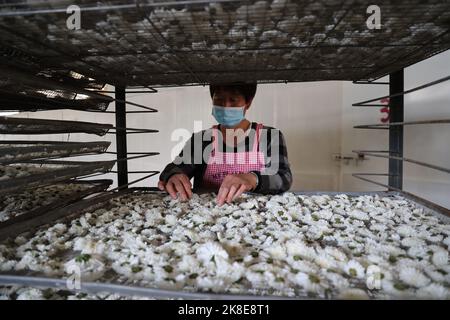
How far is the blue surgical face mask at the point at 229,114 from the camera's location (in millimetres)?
1535

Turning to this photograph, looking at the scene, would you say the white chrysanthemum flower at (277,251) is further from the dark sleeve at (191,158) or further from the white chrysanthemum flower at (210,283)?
the dark sleeve at (191,158)

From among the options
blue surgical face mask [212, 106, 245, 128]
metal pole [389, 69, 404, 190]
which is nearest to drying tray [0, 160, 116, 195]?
blue surgical face mask [212, 106, 245, 128]

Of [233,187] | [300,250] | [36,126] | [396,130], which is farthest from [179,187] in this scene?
[396,130]

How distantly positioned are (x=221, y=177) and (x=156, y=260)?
1030mm

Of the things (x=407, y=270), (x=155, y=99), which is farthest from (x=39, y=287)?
(x=155, y=99)

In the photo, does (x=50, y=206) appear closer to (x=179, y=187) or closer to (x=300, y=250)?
(x=179, y=187)

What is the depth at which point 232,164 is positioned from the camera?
1.69 m

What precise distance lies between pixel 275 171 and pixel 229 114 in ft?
1.33

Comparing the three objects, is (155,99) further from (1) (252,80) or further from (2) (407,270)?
(2) (407,270)

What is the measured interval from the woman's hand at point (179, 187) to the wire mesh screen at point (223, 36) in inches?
18.9

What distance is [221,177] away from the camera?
1674mm

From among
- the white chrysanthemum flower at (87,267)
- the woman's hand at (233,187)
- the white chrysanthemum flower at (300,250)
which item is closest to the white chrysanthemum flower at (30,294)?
the white chrysanthemum flower at (87,267)

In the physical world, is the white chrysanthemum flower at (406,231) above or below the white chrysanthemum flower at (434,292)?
above

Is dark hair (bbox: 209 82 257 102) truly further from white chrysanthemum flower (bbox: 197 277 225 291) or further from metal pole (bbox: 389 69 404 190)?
white chrysanthemum flower (bbox: 197 277 225 291)
